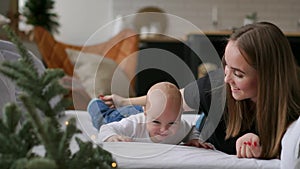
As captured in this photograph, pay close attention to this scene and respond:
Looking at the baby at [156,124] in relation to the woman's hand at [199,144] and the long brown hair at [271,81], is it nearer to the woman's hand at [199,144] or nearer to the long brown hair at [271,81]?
the woman's hand at [199,144]

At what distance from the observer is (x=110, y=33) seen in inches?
217

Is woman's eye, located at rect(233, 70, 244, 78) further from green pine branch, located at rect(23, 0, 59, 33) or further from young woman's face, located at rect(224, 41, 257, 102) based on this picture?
green pine branch, located at rect(23, 0, 59, 33)

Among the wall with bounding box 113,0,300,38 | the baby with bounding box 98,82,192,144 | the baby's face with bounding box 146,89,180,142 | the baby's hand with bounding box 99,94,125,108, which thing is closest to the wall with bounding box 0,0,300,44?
the wall with bounding box 113,0,300,38

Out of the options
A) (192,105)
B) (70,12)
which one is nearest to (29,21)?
(70,12)

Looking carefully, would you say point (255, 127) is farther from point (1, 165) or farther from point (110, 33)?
point (110, 33)

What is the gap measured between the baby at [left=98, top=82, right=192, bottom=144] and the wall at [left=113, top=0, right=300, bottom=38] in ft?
13.5

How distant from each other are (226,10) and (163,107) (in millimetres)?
4470

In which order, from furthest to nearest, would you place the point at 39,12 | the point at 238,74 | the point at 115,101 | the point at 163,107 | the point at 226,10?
the point at 226,10, the point at 39,12, the point at 115,101, the point at 238,74, the point at 163,107

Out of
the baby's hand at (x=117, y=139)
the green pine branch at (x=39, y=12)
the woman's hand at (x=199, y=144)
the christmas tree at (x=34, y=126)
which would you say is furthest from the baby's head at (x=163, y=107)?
the green pine branch at (x=39, y=12)

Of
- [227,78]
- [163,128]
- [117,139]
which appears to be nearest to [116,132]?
[117,139]

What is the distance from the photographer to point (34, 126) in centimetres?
58

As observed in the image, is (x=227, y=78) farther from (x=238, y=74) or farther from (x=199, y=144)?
(x=199, y=144)

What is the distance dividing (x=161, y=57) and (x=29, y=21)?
398 cm

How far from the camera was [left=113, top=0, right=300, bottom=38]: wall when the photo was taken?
18.3 feet
